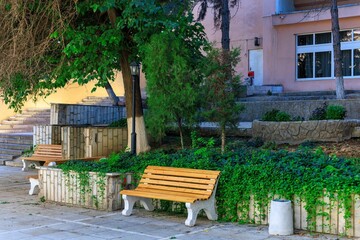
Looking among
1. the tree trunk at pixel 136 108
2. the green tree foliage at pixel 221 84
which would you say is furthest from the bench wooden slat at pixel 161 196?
the tree trunk at pixel 136 108

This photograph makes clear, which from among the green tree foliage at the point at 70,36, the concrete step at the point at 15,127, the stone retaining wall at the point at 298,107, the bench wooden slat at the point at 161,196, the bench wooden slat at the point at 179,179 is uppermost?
the green tree foliage at the point at 70,36

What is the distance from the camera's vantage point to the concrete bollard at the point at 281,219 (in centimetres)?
798

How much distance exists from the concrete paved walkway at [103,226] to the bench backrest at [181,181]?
0.50 meters

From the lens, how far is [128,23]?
40.5ft

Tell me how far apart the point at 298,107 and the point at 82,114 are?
26.6ft

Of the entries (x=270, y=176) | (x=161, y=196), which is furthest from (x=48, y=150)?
(x=270, y=176)

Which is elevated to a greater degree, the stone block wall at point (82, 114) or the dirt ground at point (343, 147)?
the stone block wall at point (82, 114)

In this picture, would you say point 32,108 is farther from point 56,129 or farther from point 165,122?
point 165,122

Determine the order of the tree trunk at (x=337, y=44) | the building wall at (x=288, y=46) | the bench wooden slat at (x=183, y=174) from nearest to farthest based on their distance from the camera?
the bench wooden slat at (x=183, y=174), the tree trunk at (x=337, y=44), the building wall at (x=288, y=46)

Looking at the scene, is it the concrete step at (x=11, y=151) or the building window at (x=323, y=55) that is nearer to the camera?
the concrete step at (x=11, y=151)

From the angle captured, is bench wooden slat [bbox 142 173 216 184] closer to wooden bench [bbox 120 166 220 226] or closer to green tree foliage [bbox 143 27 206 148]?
wooden bench [bbox 120 166 220 226]

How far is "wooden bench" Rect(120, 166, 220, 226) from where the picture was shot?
867 centimetres

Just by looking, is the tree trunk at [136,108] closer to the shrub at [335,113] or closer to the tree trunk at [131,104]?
the tree trunk at [131,104]

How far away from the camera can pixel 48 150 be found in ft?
55.2
